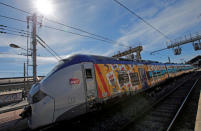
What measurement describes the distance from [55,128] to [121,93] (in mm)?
4142

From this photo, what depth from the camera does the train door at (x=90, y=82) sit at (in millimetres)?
4781

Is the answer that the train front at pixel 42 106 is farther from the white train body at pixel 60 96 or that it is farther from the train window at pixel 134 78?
the train window at pixel 134 78

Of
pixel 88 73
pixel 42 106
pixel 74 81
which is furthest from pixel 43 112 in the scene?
pixel 88 73

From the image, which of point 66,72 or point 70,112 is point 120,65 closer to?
point 66,72

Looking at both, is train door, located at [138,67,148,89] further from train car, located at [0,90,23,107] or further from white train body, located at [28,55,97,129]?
train car, located at [0,90,23,107]

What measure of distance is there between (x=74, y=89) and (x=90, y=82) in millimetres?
923

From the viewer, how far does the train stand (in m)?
3.79

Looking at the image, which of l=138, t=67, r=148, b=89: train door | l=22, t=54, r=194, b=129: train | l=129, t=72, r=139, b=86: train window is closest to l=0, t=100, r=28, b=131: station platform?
l=22, t=54, r=194, b=129: train

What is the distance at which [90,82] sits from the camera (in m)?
4.96

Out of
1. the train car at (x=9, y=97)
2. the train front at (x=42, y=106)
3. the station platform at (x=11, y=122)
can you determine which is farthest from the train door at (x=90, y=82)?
the train car at (x=9, y=97)

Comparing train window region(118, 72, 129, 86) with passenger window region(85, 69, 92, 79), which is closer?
passenger window region(85, 69, 92, 79)

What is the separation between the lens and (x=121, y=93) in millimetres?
6340

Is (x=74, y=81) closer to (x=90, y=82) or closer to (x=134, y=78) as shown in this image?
(x=90, y=82)

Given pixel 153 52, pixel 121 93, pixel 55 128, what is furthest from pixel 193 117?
pixel 153 52
